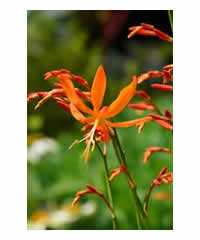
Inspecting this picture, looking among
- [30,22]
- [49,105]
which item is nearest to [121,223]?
[49,105]

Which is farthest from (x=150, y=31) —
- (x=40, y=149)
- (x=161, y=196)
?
(x=40, y=149)

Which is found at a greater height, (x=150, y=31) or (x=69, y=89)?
(x=150, y=31)

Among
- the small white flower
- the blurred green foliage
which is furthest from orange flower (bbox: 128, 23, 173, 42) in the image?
the small white flower

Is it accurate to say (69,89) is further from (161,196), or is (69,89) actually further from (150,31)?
(161,196)

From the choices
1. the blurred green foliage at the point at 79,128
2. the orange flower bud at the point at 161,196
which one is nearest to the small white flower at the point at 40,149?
the blurred green foliage at the point at 79,128

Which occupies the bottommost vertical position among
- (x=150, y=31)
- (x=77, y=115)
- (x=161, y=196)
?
(x=161, y=196)

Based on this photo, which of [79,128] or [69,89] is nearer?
[69,89]

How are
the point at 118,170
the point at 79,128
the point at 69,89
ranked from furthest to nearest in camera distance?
the point at 79,128 → the point at 118,170 → the point at 69,89
